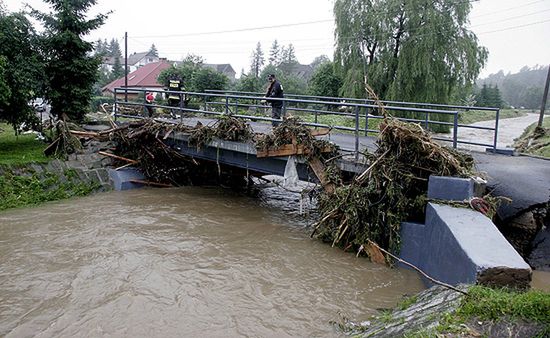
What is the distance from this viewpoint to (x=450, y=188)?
283 inches

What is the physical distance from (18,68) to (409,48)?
18085 mm

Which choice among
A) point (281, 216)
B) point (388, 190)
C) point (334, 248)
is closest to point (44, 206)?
point (281, 216)

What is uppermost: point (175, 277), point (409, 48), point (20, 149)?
point (409, 48)

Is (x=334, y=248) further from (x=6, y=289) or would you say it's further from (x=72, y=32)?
(x=72, y=32)

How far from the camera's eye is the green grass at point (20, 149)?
13148mm

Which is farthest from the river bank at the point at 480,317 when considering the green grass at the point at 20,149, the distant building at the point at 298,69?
the distant building at the point at 298,69

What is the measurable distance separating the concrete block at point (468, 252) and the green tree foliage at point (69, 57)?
43.8 ft

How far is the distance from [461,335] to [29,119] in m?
15.1

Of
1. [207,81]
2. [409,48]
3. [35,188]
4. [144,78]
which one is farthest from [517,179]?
[144,78]

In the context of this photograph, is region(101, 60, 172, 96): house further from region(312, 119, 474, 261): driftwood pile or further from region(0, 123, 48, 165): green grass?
region(312, 119, 474, 261): driftwood pile

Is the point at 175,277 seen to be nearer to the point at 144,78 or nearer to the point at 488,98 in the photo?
the point at 144,78

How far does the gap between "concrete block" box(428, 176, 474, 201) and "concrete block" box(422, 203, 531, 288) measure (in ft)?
0.92

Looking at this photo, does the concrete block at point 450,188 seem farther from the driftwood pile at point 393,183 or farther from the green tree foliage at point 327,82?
the green tree foliage at point 327,82

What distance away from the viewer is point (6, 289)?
22.8ft
